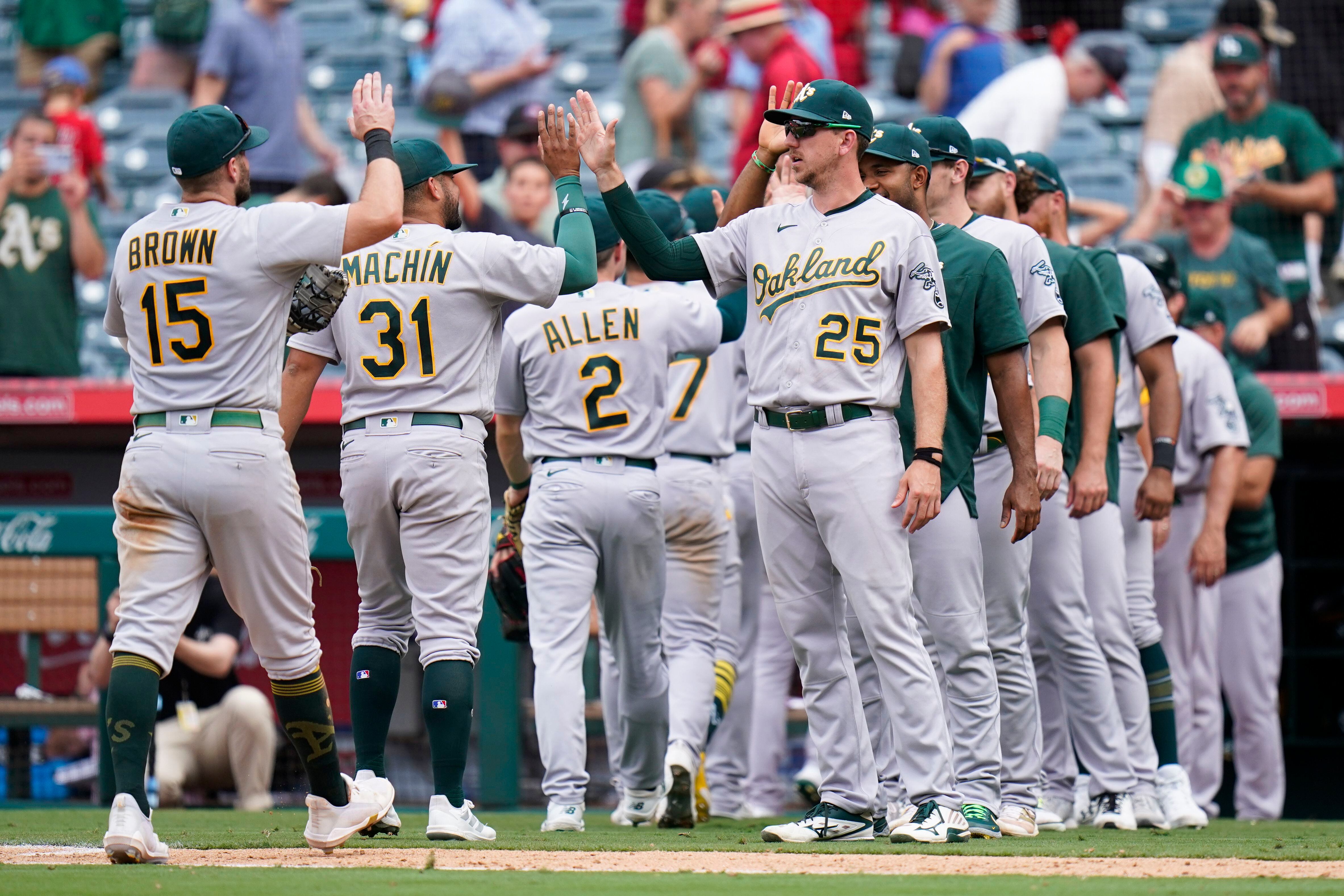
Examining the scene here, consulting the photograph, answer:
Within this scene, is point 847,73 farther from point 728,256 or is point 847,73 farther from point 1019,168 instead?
point 728,256

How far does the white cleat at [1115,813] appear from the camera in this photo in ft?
17.4

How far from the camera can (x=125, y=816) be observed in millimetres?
3920

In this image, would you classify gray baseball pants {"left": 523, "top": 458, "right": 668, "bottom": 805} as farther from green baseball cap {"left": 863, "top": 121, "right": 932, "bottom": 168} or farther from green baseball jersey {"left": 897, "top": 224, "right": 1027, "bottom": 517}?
green baseball cap {"left": 863, "top": 121, "right": 932, "bottom": 168}

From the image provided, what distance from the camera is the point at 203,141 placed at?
4160 millimetres

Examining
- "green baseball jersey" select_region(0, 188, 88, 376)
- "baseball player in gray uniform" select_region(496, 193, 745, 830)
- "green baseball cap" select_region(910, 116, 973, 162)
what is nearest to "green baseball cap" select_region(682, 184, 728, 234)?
"baseball player in gray uniform" select_region(496, 193, 745, 830)

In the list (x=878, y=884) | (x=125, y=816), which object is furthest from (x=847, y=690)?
(x=125, y=816)

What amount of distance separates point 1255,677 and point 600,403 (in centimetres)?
333

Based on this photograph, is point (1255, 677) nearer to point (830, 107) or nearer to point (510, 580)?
point (510, 580)

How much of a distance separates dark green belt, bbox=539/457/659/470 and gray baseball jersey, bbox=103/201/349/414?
1348 millimetres

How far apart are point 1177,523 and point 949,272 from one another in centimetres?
273

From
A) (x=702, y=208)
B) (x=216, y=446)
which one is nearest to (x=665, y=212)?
(x=702, y=208)

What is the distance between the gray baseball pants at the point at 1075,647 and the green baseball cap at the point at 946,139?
42.3 inches

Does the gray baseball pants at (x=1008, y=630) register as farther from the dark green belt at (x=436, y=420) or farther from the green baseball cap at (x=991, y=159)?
the dark green belt at (x=436, y=420)

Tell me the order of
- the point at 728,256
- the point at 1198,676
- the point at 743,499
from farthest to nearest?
the point at 1198,676, the point at 743,499, the point at 728,256
